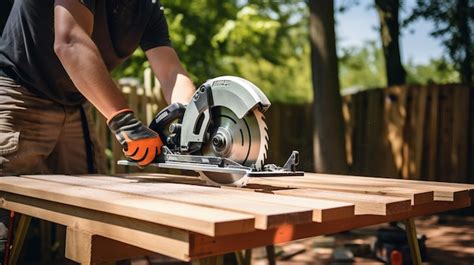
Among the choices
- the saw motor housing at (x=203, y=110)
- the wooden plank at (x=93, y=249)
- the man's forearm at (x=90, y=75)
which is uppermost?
the man's forearm at (x=90, y=75)

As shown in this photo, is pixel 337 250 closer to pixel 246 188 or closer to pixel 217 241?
pixel 246 188

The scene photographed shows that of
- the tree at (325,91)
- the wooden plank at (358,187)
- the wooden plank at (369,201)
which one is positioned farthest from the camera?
the tree at (325,91)

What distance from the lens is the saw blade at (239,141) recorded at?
202 cm

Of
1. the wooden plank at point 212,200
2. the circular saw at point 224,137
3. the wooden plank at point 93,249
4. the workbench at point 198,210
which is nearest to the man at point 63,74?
the circular saw at point 224,137

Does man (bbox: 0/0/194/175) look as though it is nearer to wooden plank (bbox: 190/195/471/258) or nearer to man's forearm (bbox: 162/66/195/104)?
man's forearm (bbox: 162/66/195/104)

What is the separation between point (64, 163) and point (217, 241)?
1740 millimetres

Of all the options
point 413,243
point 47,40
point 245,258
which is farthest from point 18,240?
point 413,243

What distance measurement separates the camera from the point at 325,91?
546 cm

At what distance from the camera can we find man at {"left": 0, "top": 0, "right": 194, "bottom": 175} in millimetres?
2248

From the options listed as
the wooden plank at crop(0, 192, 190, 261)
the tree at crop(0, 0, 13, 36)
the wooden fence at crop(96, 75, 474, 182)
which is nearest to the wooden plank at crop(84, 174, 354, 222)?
the wooden plank at crop(0, 192, 190, 261)

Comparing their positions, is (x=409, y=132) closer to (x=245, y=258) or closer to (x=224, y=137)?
(x=245, y=258)

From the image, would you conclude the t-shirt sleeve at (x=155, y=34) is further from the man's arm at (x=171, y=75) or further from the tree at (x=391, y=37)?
the tree at (x=391, y=37)

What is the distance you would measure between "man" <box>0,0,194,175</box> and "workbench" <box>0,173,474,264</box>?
1.28ft

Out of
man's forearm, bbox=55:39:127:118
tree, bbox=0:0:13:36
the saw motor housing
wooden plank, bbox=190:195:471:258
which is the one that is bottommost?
wooden plank, bbox=190:195:471:258
